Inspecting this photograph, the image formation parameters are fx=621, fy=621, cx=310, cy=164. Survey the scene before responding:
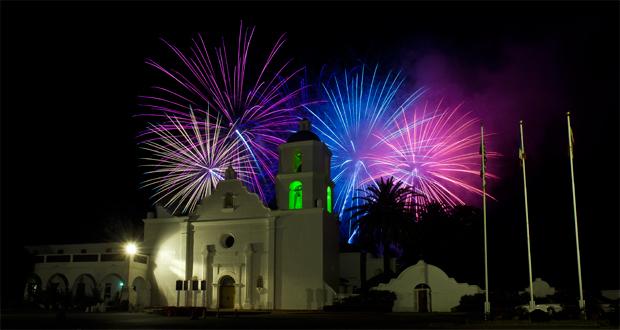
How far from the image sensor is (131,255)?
46.8m

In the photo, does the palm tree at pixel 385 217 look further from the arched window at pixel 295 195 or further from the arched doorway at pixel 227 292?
the arched doorway at pixel 227 292

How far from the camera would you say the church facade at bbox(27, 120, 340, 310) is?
45.0 m

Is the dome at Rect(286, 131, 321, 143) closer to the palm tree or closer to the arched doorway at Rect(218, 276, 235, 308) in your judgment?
the palm tree

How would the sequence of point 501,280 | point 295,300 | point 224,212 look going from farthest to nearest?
1. point 501,280
2. point 224,212
3. point 295,300

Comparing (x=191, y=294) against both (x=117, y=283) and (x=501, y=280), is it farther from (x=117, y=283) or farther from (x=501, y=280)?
(x=501, y=280)

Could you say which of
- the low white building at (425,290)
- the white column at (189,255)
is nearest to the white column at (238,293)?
the white column at (189,255)

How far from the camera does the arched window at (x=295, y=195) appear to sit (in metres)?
46.9

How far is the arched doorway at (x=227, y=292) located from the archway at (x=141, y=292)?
232 inches

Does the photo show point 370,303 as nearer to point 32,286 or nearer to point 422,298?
point 422,298

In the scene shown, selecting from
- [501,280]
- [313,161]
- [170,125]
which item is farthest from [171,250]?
[501,280]

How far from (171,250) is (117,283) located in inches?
185

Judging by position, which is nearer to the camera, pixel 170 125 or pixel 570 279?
pixel 170 125

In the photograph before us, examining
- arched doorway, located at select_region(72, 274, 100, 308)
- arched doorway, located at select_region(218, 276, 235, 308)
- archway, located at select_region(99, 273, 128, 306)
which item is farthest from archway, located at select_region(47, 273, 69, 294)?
arched doorway, located at select_region(218, 276, 235, 308)

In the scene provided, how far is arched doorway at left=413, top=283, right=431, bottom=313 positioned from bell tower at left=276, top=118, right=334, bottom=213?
908 cm
